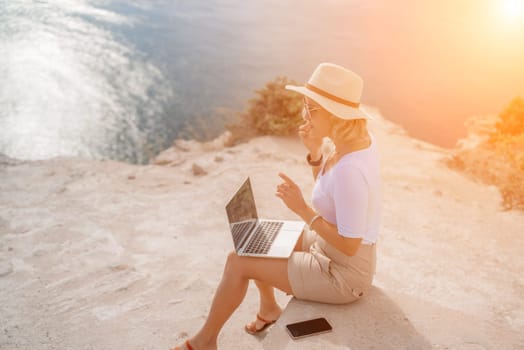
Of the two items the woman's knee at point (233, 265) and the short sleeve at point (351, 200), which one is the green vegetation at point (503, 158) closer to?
the short sleeve at point (351, 200)

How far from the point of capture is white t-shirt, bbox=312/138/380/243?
2.62m

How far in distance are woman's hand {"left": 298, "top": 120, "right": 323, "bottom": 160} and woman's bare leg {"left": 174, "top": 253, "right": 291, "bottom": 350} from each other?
85 cm

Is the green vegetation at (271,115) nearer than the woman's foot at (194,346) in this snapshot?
No

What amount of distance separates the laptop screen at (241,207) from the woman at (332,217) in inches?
11.3

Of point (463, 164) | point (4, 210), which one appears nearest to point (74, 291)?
point (4, 210)

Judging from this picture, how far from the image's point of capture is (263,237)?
324 centimetres

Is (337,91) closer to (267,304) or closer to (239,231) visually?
(239,231)

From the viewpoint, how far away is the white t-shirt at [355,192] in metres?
2.62

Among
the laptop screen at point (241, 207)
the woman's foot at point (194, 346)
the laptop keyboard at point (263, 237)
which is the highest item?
the laptop screen at point (241, 207)

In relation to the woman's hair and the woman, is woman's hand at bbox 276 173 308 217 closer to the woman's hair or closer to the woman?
the woman

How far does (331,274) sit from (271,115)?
6.32m

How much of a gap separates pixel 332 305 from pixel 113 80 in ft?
32.0

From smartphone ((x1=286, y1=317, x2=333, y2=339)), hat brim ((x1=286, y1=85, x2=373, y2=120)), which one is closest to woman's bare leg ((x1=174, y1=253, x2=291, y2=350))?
smartphone ((x1=286, y1=317, x2=333, y2=339))

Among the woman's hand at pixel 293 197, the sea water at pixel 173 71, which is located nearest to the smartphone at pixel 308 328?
the woman's hand at pixel 293 197
